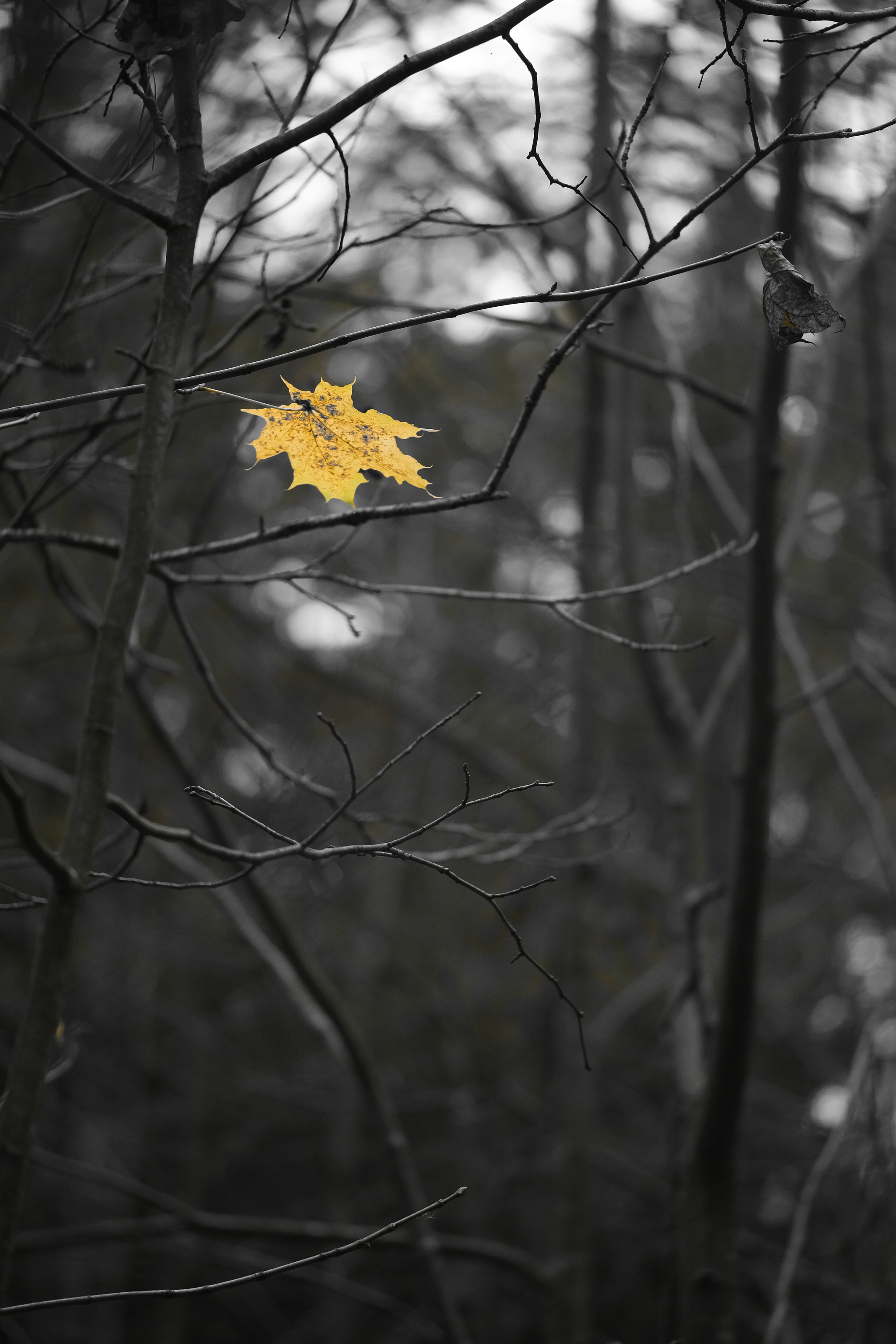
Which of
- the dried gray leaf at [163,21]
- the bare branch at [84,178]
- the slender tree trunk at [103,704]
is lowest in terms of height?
the slender tree trunk at [103,704]

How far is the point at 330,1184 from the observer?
5762 millimetres

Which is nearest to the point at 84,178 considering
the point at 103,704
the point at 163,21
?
the point at 163,21

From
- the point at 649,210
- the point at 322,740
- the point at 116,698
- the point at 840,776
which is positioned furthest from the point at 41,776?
the point at 840,776

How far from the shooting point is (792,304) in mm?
1016

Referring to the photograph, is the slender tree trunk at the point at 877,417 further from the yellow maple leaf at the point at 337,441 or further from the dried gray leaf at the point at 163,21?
the dried gray leaf at the point at 163,21

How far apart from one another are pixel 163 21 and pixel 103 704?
0.74 m

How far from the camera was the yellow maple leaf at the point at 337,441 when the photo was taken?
46.7 inches

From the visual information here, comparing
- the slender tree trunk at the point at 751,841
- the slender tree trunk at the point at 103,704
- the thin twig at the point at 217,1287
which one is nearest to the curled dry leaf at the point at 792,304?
the slender tree trunk at the point at 103,704

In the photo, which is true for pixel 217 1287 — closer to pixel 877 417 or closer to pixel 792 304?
pixel 792 304

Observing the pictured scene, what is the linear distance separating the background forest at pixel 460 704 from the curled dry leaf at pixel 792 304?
18cm

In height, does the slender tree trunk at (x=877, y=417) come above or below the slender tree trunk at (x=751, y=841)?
above

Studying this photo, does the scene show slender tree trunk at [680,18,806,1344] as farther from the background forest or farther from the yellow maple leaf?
the yellow maple leaf

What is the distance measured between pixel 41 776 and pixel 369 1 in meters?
2.17

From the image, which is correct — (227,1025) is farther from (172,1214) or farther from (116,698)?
(116,698)
